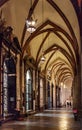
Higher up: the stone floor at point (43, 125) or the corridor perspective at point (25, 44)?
the corridor perspective at point (25, 44)

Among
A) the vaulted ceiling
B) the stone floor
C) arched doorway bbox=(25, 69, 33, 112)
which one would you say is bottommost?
the stone floor

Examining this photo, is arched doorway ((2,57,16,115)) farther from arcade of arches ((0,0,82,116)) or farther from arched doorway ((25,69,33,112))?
arched doorway ((25,69,33,112))

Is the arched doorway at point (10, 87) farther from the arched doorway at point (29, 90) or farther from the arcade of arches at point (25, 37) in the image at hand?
the arched doorway at point (29, 90)

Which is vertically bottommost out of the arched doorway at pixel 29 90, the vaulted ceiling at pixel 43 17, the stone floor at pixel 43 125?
the stone floor at pixel 43 125

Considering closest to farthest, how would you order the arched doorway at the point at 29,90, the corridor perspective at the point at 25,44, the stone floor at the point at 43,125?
the stone floor at the point at 43,125 → the corridor perspective at the point at 25,44 → the arched doorway at the point at 29,90

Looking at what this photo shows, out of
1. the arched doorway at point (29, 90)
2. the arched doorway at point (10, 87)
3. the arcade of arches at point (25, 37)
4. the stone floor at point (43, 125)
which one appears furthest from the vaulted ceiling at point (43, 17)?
the stone floor at point (43, 125)

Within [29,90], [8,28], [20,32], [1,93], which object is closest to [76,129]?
[1,93]

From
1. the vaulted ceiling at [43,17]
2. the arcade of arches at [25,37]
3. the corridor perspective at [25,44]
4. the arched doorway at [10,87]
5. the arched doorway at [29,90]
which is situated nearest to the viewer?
the corridor perspective at [25,44]

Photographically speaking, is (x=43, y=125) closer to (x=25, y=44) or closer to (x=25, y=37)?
(x=25, y=37)

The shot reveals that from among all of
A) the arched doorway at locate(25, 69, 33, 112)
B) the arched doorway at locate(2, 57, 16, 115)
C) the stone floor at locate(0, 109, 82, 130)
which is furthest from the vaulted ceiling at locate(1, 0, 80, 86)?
the stone floor at locate(0, 109, 82, 130)

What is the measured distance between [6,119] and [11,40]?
436 centimetres

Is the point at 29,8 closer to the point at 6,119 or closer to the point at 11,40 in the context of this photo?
the point at 11,40

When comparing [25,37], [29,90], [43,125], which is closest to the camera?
[43,125]

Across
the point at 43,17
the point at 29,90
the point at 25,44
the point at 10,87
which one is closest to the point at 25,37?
the point at 25,44
